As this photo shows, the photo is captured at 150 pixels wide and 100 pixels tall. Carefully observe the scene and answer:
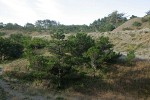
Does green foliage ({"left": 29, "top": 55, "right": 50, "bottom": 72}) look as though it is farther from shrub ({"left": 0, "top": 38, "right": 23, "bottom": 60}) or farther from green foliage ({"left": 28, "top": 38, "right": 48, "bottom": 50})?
green foliage ({"left": 28, "top": 38, "right": 48, "bottom": 50})

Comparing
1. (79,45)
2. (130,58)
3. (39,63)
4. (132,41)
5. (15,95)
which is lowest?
(15,95)

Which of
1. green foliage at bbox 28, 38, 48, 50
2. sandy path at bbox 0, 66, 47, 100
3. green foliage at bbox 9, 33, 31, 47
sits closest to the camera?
sandy path at bbox 0, 66, 47, 100

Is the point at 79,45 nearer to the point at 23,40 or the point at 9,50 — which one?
the point at 9,50

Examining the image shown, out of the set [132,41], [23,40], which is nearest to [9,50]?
[23,40]

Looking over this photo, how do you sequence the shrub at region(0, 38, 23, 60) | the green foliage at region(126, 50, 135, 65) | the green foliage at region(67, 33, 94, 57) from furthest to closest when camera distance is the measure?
the shrub at region(0, 38, 23, 60)
the green foliage at region(67, 33, 94, 57)
the green foliage at region(126, 50, 135, 65)

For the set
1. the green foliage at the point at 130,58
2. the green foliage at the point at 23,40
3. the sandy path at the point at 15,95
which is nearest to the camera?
the sandy path at the point at 15,95

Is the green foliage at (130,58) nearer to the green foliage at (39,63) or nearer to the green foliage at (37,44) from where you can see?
the green foliage at (39,63)

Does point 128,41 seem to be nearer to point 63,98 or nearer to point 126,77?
point 126,77

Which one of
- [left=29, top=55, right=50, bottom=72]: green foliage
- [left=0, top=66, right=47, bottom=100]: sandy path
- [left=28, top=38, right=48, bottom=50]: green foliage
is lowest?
[left=0, top=66, right=47, bottom=100]: sandy path

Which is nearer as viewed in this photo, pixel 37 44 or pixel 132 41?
pixel 37 44

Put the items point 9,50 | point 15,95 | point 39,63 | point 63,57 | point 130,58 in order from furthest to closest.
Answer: point 9,50 < point 130,58 < point 63,57 < point 39,63 < point 15,95

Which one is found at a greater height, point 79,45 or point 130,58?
point 79,45

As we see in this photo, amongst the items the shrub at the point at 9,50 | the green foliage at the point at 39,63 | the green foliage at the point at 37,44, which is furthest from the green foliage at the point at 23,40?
the green foliage at the point at 39,63

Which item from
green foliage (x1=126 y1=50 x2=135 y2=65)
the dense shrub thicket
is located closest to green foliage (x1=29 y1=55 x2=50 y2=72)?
the dense shrub thicket
